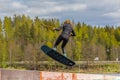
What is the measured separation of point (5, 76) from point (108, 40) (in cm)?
11735

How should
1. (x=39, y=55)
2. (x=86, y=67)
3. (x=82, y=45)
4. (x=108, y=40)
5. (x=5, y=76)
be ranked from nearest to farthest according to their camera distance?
(x=5, y=76) → (x=39, y=55) → (x=86, y=67) → (x=82, y=45) → (x=108, y=40)

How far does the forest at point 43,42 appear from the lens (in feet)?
317

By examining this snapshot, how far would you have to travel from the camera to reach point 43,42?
367 ft

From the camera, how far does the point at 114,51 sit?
124m

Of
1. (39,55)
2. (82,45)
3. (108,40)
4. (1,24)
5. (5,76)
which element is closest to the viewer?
(5,76)

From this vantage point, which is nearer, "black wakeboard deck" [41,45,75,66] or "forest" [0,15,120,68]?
"black wakeboard deck" [41,45,75,66]

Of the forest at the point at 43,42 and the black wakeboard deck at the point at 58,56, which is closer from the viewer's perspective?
the black wakeboard deck at the point at 58,56

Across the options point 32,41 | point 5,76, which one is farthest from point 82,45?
point 5,76

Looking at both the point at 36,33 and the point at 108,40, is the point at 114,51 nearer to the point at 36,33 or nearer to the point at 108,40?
the point at 108,40

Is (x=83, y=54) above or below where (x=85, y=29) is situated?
A: below

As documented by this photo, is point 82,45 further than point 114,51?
No

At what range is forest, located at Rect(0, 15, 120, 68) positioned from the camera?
96500 millimetres

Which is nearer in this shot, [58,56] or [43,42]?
[58,56]

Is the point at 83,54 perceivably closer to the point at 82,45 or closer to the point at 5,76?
the point at 82,45
